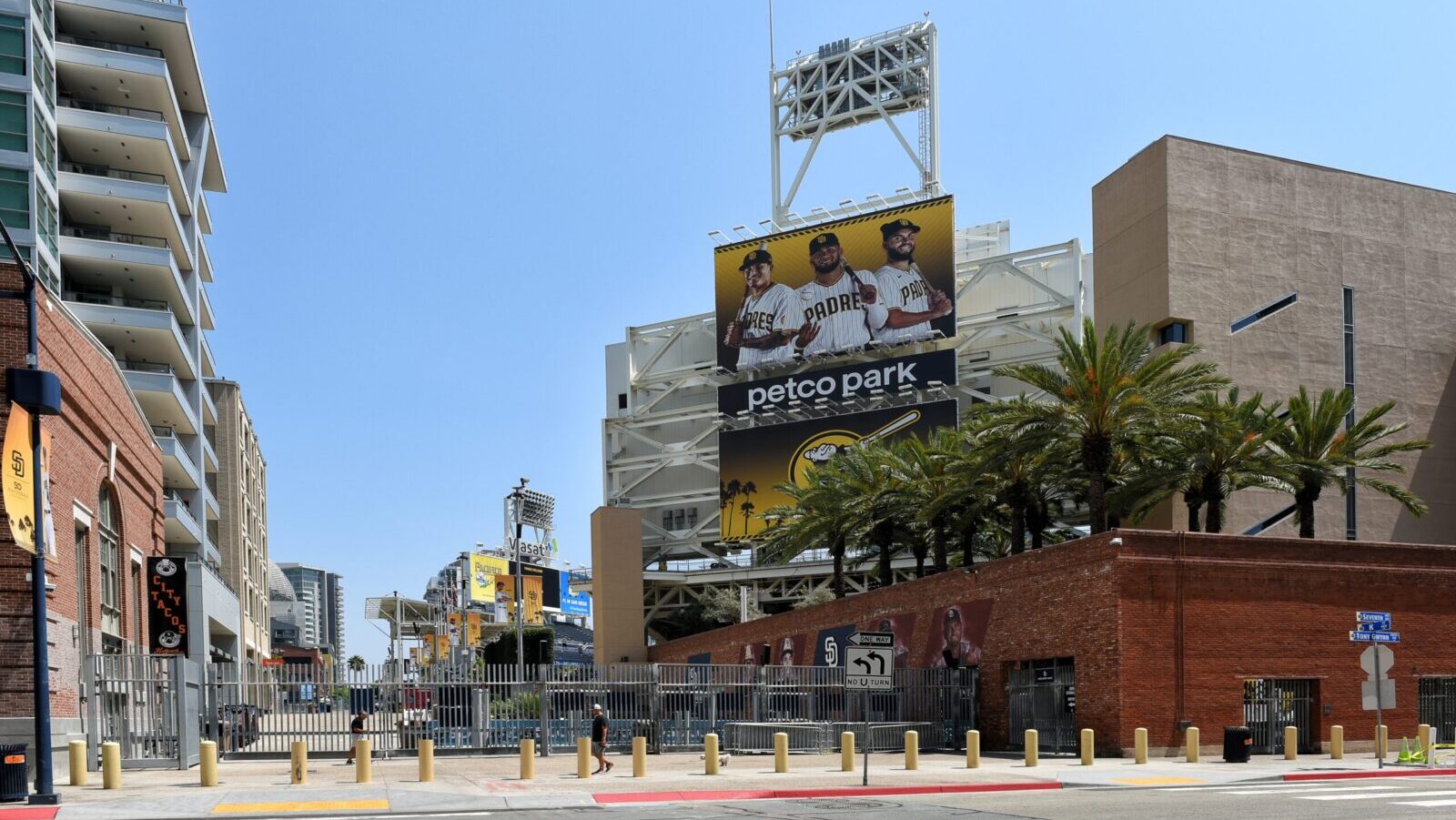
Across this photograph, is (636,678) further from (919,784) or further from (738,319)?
(738,319)

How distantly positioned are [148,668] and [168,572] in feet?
32.2

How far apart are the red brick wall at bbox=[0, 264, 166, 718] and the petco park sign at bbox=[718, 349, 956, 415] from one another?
168 ft

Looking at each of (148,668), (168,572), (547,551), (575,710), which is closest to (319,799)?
(148,668)

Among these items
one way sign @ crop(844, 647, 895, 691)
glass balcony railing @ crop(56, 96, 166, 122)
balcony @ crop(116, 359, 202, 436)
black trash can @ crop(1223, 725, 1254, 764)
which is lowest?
black trash can @ crop(1223, 725, 1254, 764)

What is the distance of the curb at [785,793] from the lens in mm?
25203

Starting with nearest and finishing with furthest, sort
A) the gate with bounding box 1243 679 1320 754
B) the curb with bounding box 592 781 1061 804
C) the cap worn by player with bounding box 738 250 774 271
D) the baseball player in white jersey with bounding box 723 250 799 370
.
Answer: the curb with bounding box 592 781 1061 804, the gate with bounding box 1243 679 1320 754, the baseball player in white jersey with bounding box 723 250 799 370, the cap worn by player with bounding box 738 250 774 271

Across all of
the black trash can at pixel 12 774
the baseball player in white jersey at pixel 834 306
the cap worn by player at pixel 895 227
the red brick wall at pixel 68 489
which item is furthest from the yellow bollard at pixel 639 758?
the cap worn by player at pixel 895 227

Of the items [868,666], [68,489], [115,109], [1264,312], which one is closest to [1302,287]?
[1264,312]

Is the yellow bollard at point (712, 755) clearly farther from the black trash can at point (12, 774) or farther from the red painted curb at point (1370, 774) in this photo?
the black trash can at point (12, 774)

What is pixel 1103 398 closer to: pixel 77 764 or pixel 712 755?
pixel 712 755

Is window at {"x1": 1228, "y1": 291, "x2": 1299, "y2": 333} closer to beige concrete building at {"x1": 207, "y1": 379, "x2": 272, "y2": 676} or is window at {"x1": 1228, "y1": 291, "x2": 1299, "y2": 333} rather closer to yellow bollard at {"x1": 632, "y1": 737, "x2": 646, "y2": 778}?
yellow bollard at {"x1": 632, "y1": 737, "x2": 646, "y2": 778}

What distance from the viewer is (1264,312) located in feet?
185

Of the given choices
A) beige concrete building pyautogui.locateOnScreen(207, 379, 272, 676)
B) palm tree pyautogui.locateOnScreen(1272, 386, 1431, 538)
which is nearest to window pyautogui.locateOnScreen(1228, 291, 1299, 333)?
palm tree pyautogui.locateOnScreen(1272, 386, 1431, 538)

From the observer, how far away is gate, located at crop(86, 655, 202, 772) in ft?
104
